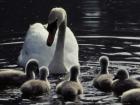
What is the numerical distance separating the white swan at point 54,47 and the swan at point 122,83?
2182mm

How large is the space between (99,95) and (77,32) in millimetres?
7298

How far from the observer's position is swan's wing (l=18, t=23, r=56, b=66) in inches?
719

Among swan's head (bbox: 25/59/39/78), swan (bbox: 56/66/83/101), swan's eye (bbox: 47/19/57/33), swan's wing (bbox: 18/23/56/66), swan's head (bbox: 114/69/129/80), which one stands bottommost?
swan (bbox: 56/66/83/101)

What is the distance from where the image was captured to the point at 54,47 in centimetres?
1875

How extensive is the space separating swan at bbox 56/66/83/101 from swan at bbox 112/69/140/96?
30.0 inches

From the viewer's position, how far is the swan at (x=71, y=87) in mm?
15289

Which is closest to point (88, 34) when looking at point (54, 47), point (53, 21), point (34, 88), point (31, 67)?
point (54, 47)

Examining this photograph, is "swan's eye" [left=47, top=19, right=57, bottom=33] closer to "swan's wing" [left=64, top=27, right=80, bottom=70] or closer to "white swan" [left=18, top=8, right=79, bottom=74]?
"white swan" [left=18, top=8, right=79, bottom=74]

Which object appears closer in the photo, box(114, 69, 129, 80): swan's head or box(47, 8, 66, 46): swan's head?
box(114, 69, 129, 80): swan's head

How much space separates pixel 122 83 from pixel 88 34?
627 centimetres

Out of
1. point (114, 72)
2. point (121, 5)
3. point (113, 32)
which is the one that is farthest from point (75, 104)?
point (121, 5)

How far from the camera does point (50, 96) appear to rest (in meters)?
15.5

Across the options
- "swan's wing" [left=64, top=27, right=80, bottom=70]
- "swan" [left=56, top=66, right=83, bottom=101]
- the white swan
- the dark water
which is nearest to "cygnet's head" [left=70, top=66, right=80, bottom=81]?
"swan" [left=56, top=66, right=83, bottom=101]

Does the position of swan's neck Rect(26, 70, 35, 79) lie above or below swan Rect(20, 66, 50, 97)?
above
